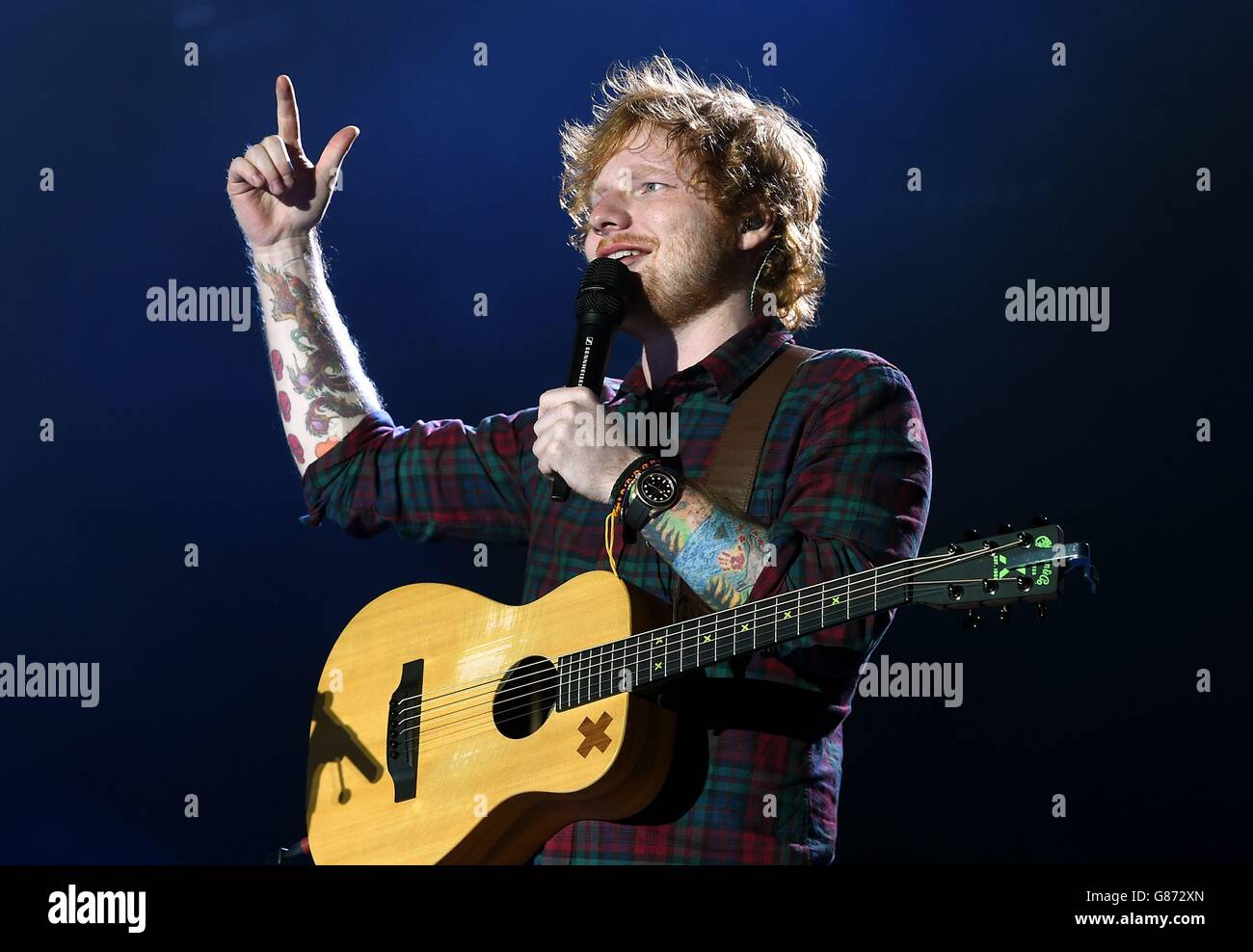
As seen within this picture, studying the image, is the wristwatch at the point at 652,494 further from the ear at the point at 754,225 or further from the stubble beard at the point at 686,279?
the ear at the point at 754,225

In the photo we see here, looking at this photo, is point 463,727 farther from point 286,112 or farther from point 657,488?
point 286,112

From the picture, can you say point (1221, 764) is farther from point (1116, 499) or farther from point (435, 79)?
point (435, 79)

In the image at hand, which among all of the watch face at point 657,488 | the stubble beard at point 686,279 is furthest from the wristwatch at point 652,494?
the stubble beard at point 686,279

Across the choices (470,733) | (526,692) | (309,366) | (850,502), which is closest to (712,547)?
(850,502)

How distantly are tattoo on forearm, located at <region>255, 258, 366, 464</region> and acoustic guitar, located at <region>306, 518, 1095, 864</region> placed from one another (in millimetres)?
A: 400

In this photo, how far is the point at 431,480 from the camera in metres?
2.76

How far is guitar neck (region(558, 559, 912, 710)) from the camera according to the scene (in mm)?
2041

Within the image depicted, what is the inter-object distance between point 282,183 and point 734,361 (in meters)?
0.97

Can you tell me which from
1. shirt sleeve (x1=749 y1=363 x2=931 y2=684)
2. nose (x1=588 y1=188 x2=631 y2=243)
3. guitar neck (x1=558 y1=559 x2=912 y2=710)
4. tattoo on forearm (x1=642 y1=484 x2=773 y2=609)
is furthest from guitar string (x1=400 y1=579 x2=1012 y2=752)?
nose (x1=588 y1=188 x2=631 y2=243)

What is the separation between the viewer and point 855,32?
10.4ft

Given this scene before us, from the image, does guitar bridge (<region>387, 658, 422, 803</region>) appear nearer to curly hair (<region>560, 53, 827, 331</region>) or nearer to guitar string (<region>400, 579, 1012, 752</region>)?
guitar string (<region>400, 579, 1012, 752</region>)

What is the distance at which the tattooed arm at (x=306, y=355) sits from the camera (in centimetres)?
282
